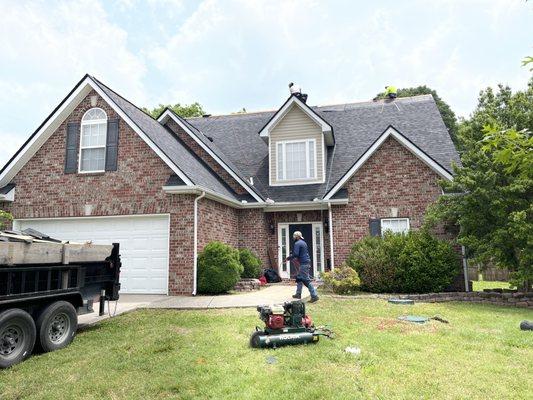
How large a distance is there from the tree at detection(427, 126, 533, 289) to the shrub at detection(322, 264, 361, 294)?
298cm

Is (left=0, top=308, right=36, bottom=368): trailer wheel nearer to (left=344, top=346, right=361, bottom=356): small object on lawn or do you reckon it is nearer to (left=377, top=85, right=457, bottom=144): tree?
(left=344, top=346, right=361, bottom=356): small object on lawn

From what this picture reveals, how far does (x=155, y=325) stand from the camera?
764cm

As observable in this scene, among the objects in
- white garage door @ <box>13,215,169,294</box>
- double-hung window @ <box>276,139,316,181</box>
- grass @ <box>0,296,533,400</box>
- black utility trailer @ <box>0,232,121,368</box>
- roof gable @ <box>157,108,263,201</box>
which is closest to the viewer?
grass @ <box>0,296,533,400</box>

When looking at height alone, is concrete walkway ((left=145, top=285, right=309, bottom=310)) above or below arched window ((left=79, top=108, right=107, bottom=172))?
below

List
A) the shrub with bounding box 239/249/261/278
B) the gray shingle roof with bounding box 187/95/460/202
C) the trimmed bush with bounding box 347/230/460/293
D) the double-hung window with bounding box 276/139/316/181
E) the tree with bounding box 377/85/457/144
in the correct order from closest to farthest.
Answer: the trimmed bush with bounding box 347/230/460/293
the shrub with bounding box 239/249/261/278
the gray shingle roof with bounding box 187/95/460/202
the double-hung window with bounding box 276/139/316/181
the tree with bounding box 377/85/457/144

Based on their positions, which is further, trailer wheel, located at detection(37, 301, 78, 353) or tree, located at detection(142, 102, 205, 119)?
tree, located at detection(142, 102, 205, 119)

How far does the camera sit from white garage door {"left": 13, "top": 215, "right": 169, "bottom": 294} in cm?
1213

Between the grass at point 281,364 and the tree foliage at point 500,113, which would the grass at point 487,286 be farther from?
the grass at point 281,364

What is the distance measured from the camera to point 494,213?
10.6 meters

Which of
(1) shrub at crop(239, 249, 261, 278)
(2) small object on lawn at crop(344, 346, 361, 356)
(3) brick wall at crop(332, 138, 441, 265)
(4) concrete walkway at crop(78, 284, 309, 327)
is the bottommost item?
(2) small object on lawn at crop(344, 346, 361, 356)

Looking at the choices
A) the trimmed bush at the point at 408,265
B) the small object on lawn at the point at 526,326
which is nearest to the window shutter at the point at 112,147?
the trimmed bush at the point at 408,265

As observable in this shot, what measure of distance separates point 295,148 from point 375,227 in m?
4.83

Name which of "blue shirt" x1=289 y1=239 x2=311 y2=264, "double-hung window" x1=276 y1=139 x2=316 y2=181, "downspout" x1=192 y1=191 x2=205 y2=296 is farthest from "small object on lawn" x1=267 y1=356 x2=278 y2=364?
"double-hung window" x1=276 y1=139 x2=316 y2=181

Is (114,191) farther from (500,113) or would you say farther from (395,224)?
(500,113)
